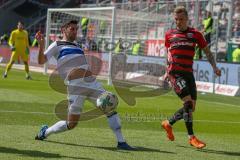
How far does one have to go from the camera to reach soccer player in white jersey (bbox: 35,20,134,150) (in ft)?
32.2

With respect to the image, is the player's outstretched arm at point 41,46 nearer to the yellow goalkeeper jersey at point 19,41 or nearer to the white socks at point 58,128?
the white socks at point 58,128

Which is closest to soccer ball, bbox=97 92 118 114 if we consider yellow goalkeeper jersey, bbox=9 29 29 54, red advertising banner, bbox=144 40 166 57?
yellow goalkeeper jersey, bbox=9 29 29 54

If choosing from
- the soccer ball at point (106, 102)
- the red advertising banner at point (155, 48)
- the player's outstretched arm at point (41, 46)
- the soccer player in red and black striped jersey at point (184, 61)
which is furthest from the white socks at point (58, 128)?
the red advertising banner at point (155, 48)

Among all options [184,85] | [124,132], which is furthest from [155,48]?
[184,85]

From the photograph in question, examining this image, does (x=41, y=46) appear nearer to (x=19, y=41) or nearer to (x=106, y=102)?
(x=106, y=102)

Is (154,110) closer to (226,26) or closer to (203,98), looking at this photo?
(203,98)

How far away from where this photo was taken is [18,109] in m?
14.9

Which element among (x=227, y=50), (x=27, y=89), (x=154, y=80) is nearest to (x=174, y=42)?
(x=27, y=89)

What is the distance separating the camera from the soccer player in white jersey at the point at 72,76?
982cm

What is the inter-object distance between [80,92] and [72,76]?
0.95 feet

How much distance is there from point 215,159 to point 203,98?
13.1m

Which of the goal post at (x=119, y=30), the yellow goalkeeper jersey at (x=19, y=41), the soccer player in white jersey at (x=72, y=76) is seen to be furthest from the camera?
the goal post at (x=119, y=30)

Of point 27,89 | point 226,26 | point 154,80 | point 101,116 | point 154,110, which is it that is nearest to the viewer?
point 101,116

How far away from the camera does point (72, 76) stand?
10.0m
